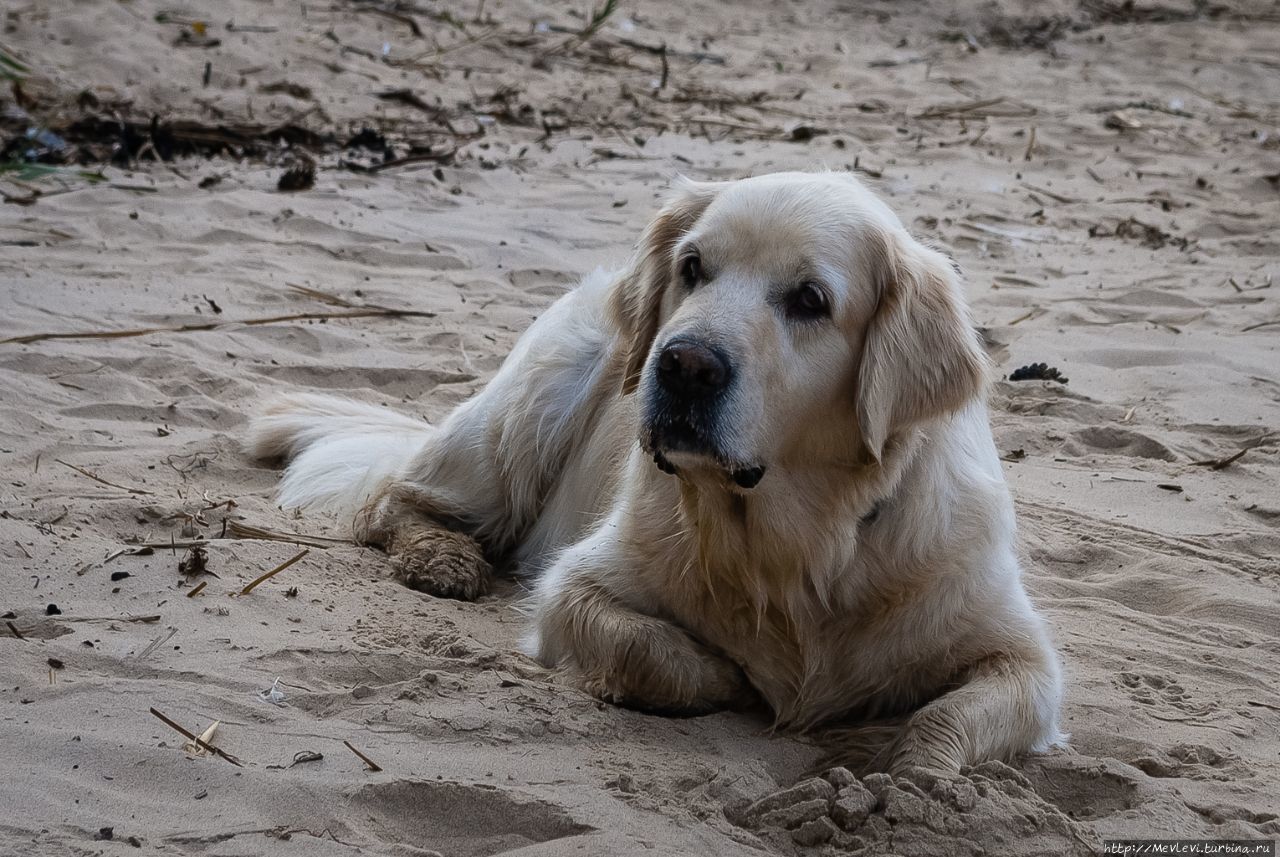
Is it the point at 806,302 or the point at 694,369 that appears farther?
the point at 806,302

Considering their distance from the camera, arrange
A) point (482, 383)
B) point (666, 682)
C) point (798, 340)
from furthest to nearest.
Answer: point (482, 383) → point (666, 682) → point (798, 340)

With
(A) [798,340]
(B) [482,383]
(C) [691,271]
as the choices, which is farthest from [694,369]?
(B) [482,383]

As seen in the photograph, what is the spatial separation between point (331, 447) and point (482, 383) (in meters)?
1.07

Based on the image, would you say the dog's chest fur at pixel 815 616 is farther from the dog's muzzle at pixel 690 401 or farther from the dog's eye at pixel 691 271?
the dog's eye at pixel 691 271

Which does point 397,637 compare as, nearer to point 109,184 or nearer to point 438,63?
point 109,184

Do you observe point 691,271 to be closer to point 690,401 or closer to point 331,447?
point 690,401

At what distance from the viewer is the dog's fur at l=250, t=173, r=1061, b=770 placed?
344 centimetres

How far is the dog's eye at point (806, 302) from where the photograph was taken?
11.6ft

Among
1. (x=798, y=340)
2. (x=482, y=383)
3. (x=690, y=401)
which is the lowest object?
(x=482, y=383)

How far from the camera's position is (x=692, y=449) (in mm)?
3367

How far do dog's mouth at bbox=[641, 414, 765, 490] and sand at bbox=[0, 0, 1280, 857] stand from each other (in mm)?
676

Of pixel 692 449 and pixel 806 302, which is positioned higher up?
pixel 806 302

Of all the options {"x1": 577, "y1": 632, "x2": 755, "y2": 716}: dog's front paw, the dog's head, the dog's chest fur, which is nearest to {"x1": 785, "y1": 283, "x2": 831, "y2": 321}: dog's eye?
the dog's head

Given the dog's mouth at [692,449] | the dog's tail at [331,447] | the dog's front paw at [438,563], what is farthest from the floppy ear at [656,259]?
the dog's tail at [331,447]
